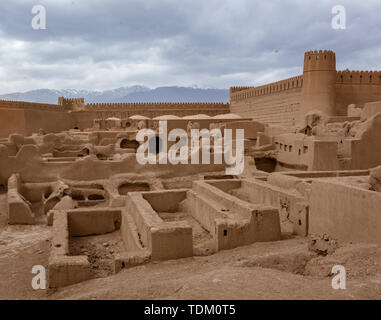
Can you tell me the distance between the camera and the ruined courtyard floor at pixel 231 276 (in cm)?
428

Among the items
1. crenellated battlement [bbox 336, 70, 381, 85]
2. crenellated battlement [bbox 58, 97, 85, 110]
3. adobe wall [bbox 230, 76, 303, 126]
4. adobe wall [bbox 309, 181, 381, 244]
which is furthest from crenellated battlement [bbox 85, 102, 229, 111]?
adobe wall [bbox 309, 181, 381, 244]

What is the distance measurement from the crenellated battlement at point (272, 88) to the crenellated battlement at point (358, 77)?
2712mm

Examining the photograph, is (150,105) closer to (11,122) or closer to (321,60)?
(11,122)

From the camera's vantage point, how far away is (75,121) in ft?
128

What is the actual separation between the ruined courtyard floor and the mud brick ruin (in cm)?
35

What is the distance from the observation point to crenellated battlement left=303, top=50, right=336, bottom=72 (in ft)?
80.8

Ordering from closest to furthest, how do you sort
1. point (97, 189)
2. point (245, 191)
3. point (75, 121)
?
1. point (245, 191)
2. point (97, 189)
3. point (75, 121)

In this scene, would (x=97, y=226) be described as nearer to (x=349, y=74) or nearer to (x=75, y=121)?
(x=349, y=74)

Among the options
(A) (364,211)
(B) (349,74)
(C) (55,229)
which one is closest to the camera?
(A) (364,211)

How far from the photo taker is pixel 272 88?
30.9 m

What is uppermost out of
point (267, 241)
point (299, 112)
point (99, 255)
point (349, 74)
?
point (349, 74)

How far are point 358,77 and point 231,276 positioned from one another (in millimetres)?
24681

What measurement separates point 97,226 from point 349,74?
21946 millimetres
